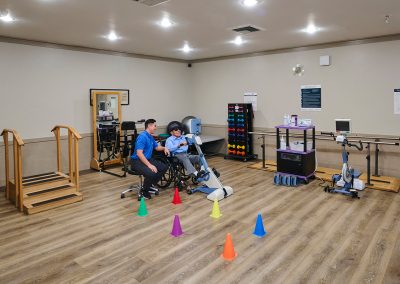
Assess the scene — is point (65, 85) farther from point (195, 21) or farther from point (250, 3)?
point (250, 3)

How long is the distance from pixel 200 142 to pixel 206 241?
1.87 meters

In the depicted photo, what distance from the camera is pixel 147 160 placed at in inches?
180

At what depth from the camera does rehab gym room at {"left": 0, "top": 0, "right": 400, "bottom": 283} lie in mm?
2967

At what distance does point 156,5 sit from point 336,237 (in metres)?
3.28

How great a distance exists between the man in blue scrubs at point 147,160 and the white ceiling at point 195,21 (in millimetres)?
1539

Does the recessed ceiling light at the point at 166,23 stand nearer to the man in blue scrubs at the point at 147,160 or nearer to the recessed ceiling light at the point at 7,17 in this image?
the man in blue scrubs at the point at 147,160

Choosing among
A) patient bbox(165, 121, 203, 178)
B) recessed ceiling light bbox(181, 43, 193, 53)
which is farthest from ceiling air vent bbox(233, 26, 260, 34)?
patient bbox(165, 121, 203, 178)

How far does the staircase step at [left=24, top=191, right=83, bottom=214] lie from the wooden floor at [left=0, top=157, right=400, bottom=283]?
10 cm

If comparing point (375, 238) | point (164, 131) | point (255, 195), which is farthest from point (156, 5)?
point (164, 131)

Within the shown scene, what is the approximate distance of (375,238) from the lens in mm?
3238

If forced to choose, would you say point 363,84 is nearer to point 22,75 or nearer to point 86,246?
point 86,246

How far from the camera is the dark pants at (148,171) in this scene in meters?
4.51

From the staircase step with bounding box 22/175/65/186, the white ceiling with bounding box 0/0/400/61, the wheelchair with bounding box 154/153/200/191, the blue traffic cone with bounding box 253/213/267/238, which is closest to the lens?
the blue traffic cone with bounding box 253/213/267/238

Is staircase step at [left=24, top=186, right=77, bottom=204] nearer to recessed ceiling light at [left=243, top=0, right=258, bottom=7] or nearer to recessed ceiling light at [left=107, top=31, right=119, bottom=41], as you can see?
recessed ceiling light at [left=107, top=31, right=119, bottom=41]
